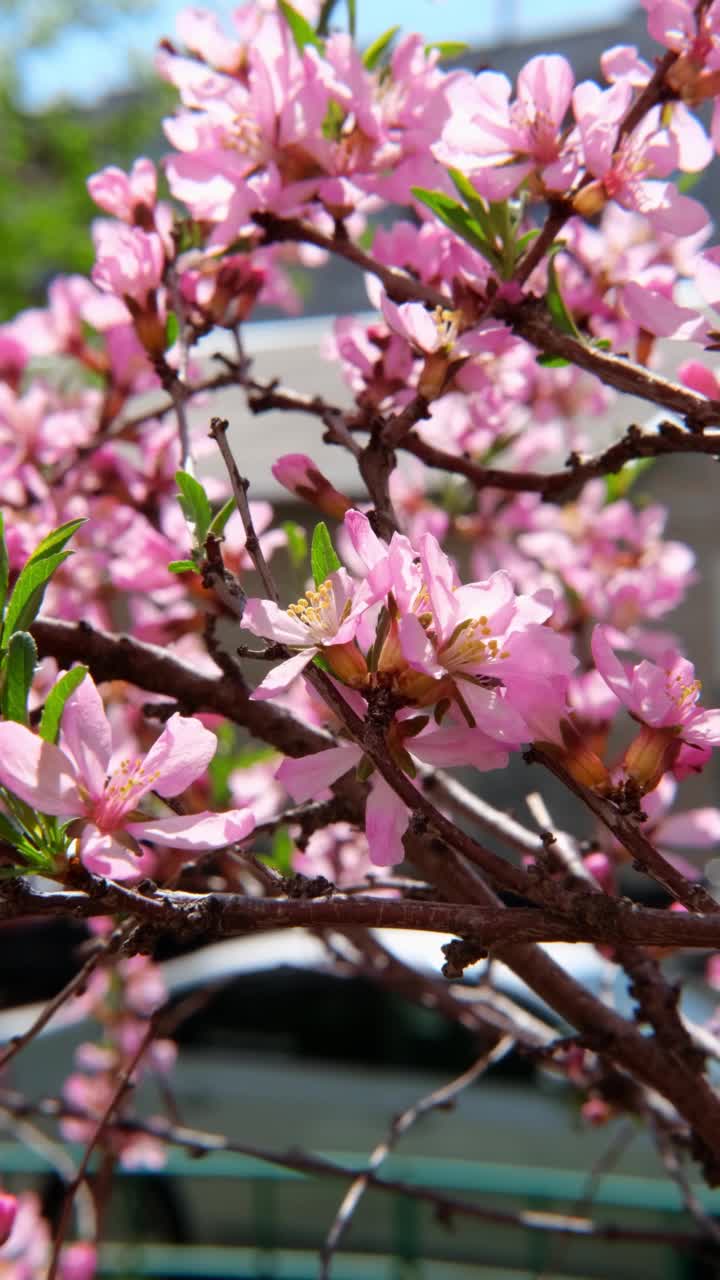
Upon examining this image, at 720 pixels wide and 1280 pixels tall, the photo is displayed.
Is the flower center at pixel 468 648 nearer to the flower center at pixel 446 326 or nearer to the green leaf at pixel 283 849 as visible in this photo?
the flower center at pixel 446 326

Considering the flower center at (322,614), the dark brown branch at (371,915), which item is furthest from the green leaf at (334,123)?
the dark brown branch at (371,915)

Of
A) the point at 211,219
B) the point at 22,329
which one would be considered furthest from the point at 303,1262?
the point at 211,219

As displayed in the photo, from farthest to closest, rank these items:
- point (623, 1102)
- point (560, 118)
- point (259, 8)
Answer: point (623, 1102)
point (259, 8)
point (560, 118)

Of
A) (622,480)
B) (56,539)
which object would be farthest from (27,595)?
(622,480)

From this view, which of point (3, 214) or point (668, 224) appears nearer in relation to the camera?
point (668, 224)

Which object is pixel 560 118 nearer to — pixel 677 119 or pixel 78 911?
pixel 677 119

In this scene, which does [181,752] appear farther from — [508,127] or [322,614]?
[508,127]

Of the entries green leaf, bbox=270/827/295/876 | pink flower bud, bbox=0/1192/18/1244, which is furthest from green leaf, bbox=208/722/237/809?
pink flower bud, bbox=0/1192/18/1244

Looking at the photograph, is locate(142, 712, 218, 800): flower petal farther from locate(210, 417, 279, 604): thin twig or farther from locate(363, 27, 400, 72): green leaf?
locate(363, 27, 400, 72): green leaf
